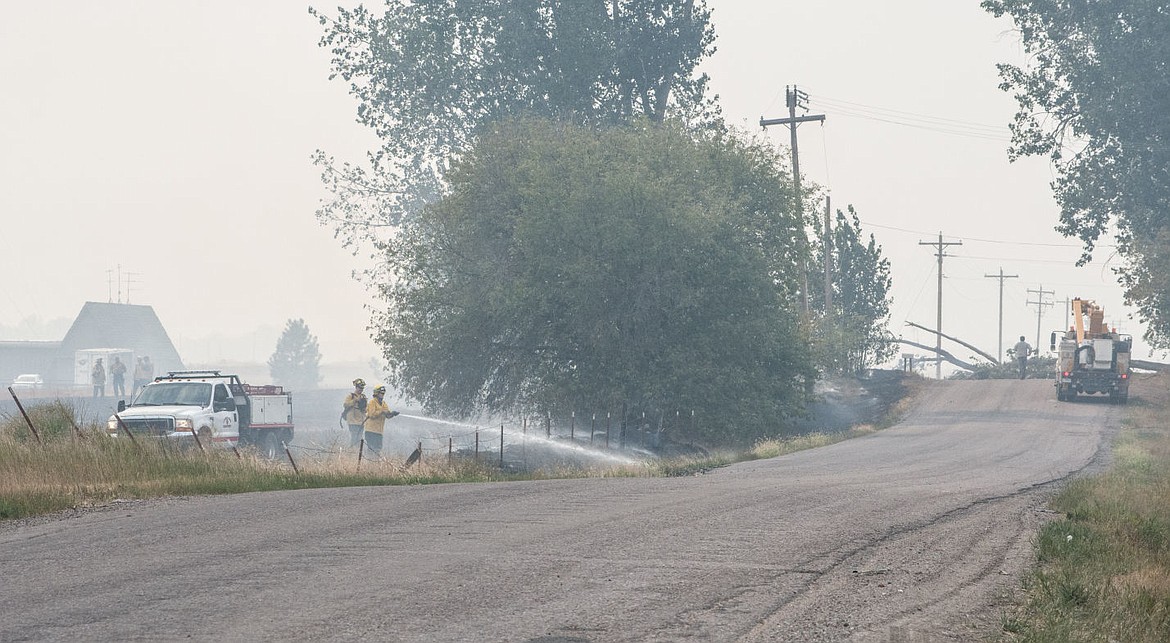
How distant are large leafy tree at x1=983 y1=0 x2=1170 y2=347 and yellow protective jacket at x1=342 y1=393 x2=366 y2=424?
117 feet

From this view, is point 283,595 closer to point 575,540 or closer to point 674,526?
point 575,540

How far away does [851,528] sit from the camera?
12.5 metres

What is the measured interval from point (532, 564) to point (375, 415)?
679 inches

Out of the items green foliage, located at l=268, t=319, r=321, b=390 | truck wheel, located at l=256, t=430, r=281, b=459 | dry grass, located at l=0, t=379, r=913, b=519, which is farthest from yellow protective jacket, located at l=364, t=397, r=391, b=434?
green foliage, located at l=268, t=319, r=321, b=390

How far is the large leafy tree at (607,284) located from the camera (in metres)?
32.8

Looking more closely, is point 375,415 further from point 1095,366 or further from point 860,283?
point 860,283

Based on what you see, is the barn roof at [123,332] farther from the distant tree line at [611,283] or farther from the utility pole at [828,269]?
the distant tree line at [611,283]

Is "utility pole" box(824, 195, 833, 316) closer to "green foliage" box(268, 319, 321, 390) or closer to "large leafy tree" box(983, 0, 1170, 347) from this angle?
"large leafy tree" box(983, 0, 1170, 347)

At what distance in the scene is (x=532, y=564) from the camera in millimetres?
10078

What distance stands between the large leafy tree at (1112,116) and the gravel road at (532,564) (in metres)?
40.2

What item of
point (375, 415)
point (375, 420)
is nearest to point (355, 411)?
point (375, 420)

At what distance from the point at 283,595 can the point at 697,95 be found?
2063 inches

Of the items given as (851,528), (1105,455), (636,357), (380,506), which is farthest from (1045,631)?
(636,357)

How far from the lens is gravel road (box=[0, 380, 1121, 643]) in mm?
7973
